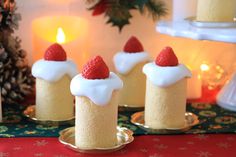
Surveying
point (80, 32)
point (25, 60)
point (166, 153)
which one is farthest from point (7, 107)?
point (166, 153)

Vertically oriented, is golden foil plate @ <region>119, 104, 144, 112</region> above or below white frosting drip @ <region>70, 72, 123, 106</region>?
below

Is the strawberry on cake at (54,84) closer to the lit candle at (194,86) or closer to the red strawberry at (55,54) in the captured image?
the red strawberry at (55,54)

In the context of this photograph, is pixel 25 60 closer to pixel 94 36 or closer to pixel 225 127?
pixel 94 36

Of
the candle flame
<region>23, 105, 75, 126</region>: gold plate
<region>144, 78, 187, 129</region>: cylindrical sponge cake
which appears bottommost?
<region>23, 105, 75, 126</region>: gold plate

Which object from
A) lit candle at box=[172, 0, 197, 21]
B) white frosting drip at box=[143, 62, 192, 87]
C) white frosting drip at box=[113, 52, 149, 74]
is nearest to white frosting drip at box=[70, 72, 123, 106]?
white frosting drip at box=[143, 62, 192, 87]

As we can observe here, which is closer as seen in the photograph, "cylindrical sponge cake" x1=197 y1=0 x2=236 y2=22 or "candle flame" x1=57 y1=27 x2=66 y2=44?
"cylindrical sponge cake" x1=197 y1=0 x2=236 y2=22

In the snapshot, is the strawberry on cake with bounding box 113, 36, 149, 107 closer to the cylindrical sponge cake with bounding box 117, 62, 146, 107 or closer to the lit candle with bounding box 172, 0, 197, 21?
the cylindrical sponge cake with bounding box 117, 62, 146, 107

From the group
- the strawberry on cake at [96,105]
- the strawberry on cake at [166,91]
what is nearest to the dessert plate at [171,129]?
the strawberry on cake at [166,91]

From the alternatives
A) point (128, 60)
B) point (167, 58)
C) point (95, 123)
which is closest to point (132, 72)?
point (128, 60)
